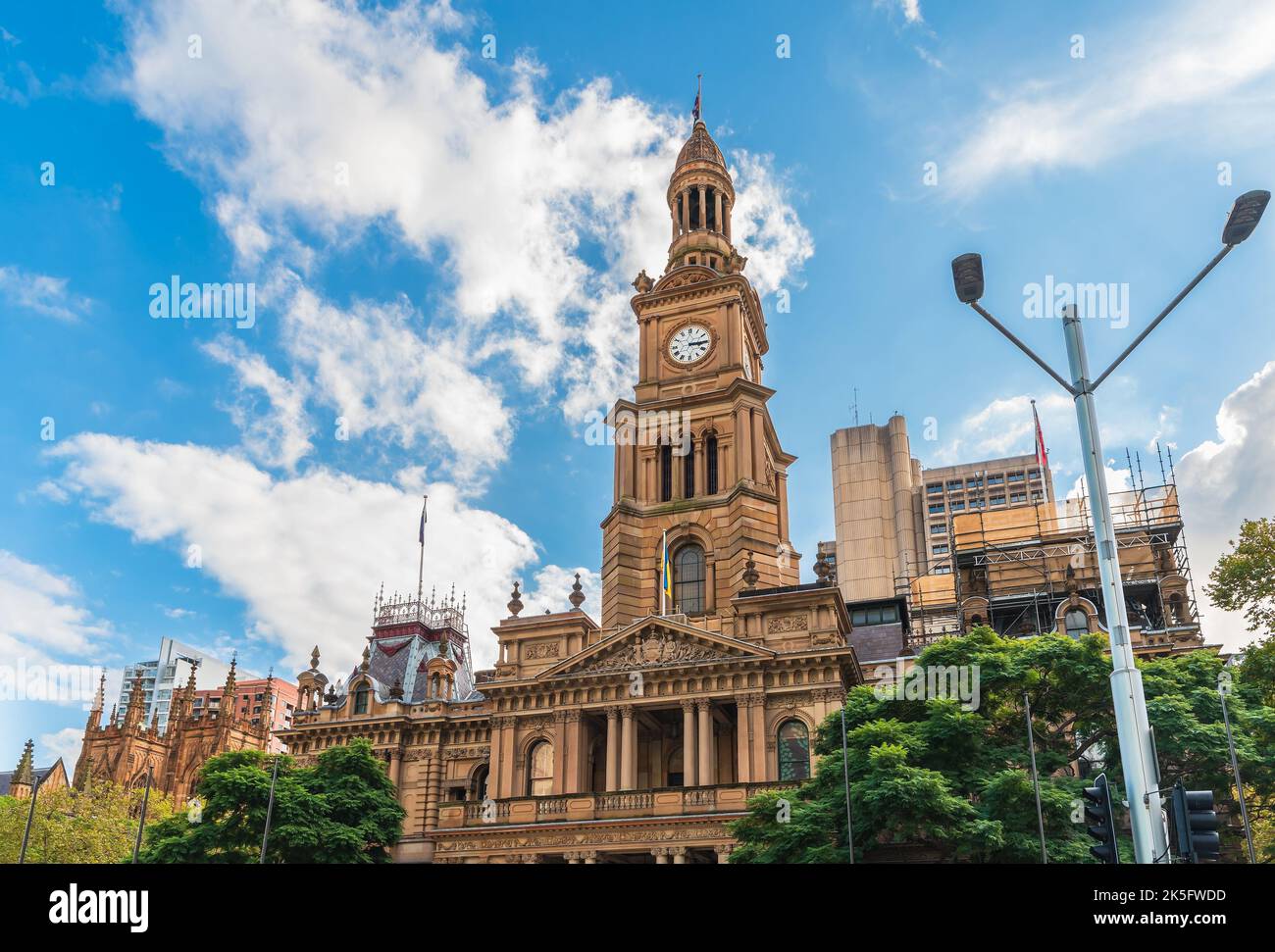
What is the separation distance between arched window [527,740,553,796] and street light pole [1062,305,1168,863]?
36284 mm

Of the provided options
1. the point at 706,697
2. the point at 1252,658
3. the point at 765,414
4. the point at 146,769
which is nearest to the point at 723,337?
the point at 765,414

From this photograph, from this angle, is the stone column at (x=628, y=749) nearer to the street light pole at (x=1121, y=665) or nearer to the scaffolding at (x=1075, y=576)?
the scaffolding at (x=1075, y=576)

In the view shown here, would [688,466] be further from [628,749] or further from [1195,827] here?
[1195,827]

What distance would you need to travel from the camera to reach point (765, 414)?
61.5 meters

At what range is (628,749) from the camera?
48.2 metres

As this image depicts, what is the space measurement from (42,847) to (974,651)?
146 feet

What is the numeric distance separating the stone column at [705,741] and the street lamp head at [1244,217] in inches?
1308

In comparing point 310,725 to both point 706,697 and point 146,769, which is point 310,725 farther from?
point 146,769

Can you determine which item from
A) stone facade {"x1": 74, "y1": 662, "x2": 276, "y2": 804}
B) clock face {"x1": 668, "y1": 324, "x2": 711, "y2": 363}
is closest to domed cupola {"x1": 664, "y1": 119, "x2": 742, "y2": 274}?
clock face {"x1": 668, "y1": 324, "x2": 711, "y2": 363}

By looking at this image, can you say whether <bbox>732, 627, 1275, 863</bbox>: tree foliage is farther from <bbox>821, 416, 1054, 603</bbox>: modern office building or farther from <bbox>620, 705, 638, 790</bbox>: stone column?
<bbox>821, 416, 1054, 603</bbox>: modern office building

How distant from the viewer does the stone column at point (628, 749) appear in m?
47.4

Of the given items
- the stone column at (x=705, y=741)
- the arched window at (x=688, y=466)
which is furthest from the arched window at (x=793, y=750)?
the arched window at (x=688, y=466)

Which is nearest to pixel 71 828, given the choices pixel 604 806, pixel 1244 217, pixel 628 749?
pixel 604 806

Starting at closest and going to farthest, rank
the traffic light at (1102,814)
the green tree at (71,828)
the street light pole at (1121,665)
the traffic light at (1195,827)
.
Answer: the traffic light at (1195,827) → the street light pole at (1121,665) → the traffic light at (1102,814) → the green tree at (71,828)
